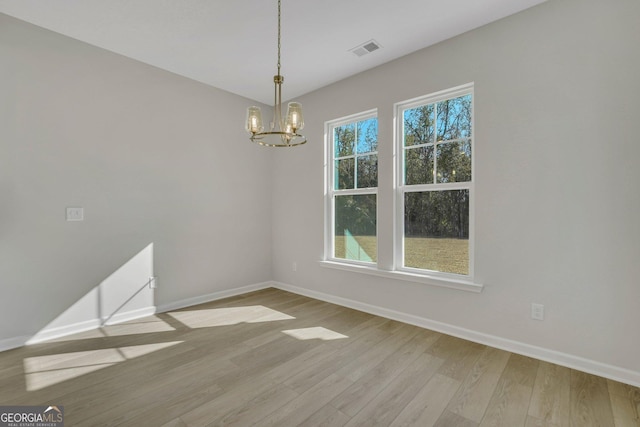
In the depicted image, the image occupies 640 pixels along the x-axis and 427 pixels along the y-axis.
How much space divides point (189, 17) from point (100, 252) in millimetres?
2454

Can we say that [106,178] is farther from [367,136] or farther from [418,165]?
[418,165]

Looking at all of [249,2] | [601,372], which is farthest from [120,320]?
[601,372]

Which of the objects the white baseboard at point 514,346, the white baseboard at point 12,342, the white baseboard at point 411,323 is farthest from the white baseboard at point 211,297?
the white baseboard at point 514,346

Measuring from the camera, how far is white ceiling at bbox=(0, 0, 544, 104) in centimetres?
237

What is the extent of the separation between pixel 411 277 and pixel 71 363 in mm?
3086

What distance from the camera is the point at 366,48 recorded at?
117 inches

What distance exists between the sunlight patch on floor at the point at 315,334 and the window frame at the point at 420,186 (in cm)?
101

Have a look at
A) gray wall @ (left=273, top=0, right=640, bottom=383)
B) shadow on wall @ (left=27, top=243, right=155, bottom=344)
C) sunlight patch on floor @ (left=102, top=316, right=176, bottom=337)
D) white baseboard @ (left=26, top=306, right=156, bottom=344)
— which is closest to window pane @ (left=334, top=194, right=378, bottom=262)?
gray wall @ (left=273, top=0, right=640, bottom=383)

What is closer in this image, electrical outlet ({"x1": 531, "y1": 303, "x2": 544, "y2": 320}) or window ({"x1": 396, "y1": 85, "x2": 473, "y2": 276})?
electrical outlet ({"x1": 531, "y1": 303, "x2": 544, "y2": 320})

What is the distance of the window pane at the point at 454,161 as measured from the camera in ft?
9.27

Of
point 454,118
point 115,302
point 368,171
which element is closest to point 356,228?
point 368,171

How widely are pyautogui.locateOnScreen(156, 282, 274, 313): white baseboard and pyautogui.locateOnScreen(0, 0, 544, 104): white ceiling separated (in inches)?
111

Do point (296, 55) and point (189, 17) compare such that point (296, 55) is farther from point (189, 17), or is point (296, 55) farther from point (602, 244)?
point (602, 244)

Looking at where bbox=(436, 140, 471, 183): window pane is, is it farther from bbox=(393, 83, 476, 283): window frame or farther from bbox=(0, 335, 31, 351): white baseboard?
bbox=(0, 335, 31, 351): white baseboard
